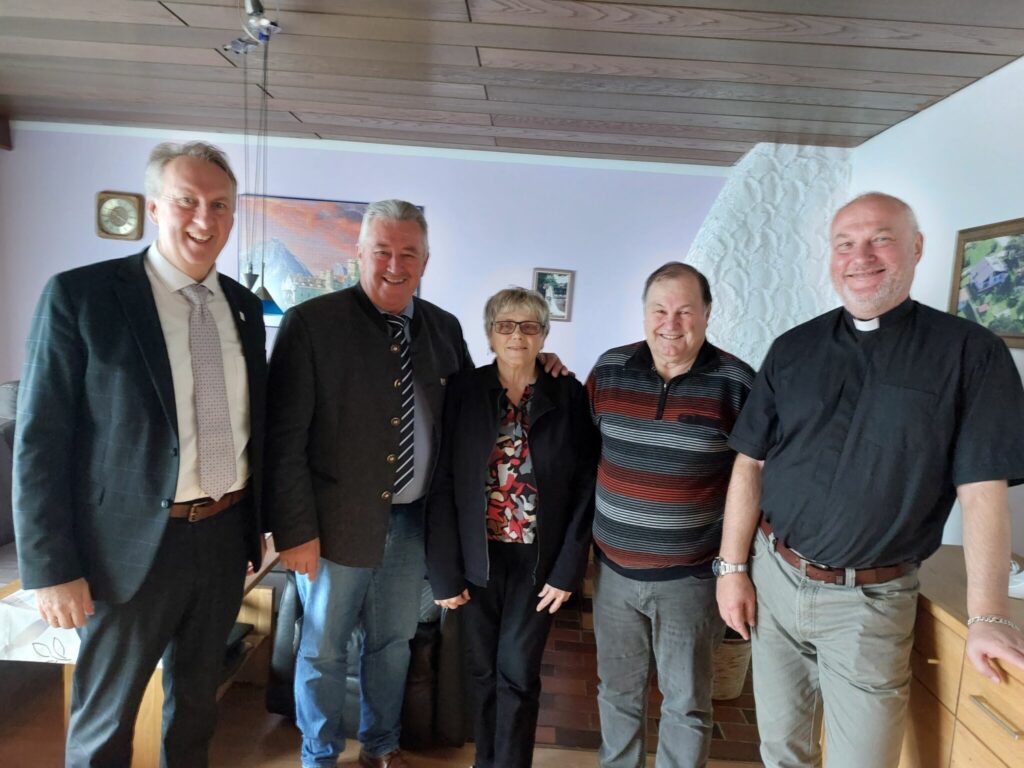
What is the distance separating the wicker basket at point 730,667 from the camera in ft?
8.37

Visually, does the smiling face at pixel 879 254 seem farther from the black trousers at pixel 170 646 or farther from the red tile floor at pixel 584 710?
the red tile floor at pixel 584 710

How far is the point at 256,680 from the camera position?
8.32 ft

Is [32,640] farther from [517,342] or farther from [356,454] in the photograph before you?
[517,342]

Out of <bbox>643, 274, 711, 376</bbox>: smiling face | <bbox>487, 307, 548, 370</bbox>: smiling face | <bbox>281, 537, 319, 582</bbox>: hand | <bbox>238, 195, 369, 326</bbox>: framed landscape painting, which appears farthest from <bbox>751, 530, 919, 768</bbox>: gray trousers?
<bbox>238, 195, 369, 326</bbox>: framed landscape painting

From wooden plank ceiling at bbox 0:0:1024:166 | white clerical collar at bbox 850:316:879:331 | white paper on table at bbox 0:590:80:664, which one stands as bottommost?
white paper on table at bbox 0:590:80:664

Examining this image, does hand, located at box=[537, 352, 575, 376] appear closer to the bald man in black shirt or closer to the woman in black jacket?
the woman in black jacket

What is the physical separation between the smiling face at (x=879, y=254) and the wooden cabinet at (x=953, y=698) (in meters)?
0.74

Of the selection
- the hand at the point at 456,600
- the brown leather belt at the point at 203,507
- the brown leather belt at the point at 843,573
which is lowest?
the hand at the point at 456,600

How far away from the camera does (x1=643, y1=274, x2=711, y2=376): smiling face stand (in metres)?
1.65

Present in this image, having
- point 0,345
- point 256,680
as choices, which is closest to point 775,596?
point 256,680

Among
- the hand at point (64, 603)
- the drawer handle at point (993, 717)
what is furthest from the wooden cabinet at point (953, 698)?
the hand at point (64, 603)

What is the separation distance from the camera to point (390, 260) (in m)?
1.79

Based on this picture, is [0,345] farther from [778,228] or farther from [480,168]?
[778,228]

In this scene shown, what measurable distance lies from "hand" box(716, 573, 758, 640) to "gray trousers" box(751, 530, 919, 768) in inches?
1.4
